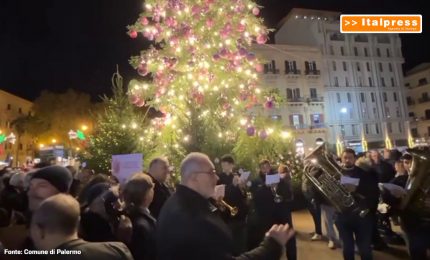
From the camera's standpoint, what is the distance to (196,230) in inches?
93.1

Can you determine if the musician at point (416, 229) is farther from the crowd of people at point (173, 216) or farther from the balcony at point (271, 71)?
the balcony at point (271, 71)

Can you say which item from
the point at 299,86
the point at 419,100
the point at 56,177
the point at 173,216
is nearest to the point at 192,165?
the point at 173,216

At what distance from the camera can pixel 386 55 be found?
55.2 meters

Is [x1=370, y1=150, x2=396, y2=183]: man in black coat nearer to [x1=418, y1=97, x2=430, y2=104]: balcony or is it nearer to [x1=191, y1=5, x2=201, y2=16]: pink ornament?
Answer: [x1=191, y1=5, x2=201, y2=16]: pink ornament

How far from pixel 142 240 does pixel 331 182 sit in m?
3.92

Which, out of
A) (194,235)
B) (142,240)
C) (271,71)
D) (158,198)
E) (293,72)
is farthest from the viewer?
(293,72)

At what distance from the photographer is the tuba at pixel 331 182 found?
17.5 feet

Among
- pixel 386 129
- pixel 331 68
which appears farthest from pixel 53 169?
pixel 386 129

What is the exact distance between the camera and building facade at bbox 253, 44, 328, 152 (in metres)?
46.5

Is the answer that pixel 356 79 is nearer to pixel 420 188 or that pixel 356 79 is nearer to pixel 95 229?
pixel 420 188

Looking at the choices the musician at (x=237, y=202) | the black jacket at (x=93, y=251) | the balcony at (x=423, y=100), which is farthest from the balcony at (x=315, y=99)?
the black jacket at (x=93, y=251)

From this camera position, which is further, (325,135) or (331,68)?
(331,68)

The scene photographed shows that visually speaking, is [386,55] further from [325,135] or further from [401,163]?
[401,163]

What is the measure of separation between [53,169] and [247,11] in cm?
819
